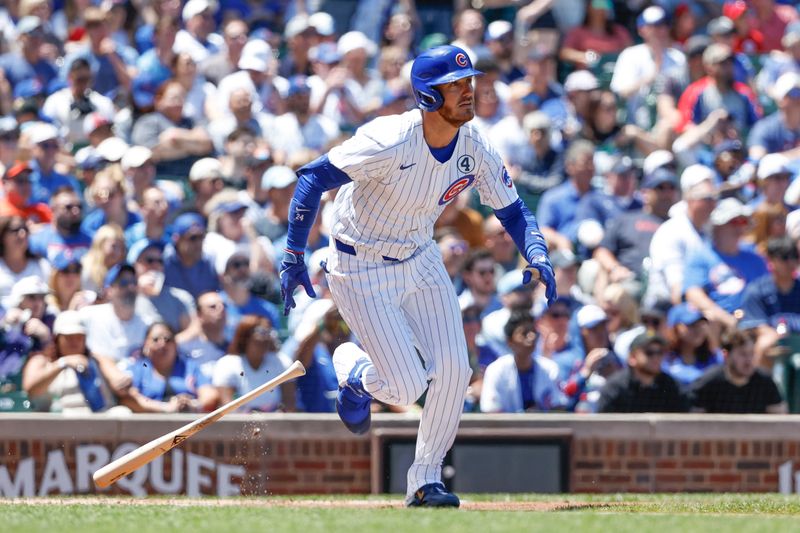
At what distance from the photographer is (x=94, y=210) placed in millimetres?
10617

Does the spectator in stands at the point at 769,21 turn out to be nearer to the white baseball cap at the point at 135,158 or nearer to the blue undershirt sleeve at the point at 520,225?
the white baseball cap at the point at 135,158

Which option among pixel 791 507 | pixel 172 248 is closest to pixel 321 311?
pixel 172 248

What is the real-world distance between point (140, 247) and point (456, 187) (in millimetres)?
3910

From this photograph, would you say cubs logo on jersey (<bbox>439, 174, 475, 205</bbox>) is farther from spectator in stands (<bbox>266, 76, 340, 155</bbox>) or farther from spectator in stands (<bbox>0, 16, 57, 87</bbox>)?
spectator in stands (<bbox>0, 16, 57, 87</bbox>)

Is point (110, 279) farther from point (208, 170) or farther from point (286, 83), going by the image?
point (286, 83)

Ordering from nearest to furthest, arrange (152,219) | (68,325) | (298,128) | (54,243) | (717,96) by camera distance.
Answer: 1. (68,325)
2. (54,243)
3. (152,219)
4. (298,128)
5. (717,96)

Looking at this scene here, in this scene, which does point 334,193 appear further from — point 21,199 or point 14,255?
point 14,255

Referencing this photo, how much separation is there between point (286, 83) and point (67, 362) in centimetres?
462

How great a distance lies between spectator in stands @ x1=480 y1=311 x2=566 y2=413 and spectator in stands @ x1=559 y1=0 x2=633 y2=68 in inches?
191

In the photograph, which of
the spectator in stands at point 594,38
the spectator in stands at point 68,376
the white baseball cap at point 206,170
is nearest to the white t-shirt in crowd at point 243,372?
the spectator in stands at point 68,376

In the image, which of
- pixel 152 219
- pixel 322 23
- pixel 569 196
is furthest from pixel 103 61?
pixel 569 196

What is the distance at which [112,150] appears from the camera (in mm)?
10930

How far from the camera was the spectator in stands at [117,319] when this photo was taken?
910cm

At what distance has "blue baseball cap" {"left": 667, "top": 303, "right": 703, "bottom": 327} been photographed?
965 centimetres
